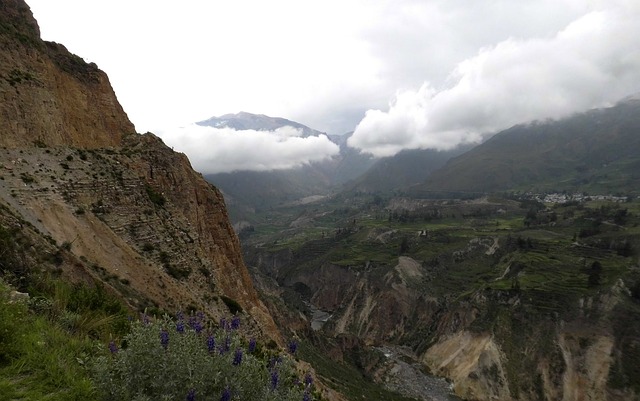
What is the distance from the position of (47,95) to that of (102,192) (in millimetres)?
13524

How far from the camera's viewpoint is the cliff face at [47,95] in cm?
3234

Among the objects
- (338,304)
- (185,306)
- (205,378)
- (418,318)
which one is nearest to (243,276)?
(185,306)

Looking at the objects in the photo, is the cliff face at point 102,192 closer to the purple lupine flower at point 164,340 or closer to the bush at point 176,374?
the bush at point 176,374

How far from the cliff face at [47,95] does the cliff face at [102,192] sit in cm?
11

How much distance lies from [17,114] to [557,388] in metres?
90.3

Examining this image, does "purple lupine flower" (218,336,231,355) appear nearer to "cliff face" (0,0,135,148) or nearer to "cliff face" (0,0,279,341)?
"cliff face" (0,0,279,341)

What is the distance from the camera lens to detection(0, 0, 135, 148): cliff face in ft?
106

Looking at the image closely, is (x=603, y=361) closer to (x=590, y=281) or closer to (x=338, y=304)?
(x=590, y=281)

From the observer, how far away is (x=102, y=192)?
1243 inches

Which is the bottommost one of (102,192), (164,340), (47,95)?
(164,340)

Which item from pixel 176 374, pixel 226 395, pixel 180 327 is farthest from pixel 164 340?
pixel 226 395

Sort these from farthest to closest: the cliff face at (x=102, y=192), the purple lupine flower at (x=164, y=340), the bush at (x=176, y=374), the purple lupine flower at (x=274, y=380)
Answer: the cliff face at (x=102, y=192) → the purple lupine flower at (x=274, y=380) → the purple lupine flower at (x=164, y=340) → the bush at (x=176, y=374)

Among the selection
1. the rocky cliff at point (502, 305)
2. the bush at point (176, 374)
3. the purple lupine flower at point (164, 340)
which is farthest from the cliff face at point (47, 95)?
the rocky cliff at point (502, 305)

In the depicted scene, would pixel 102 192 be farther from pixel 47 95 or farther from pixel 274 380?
pixel 274 380
